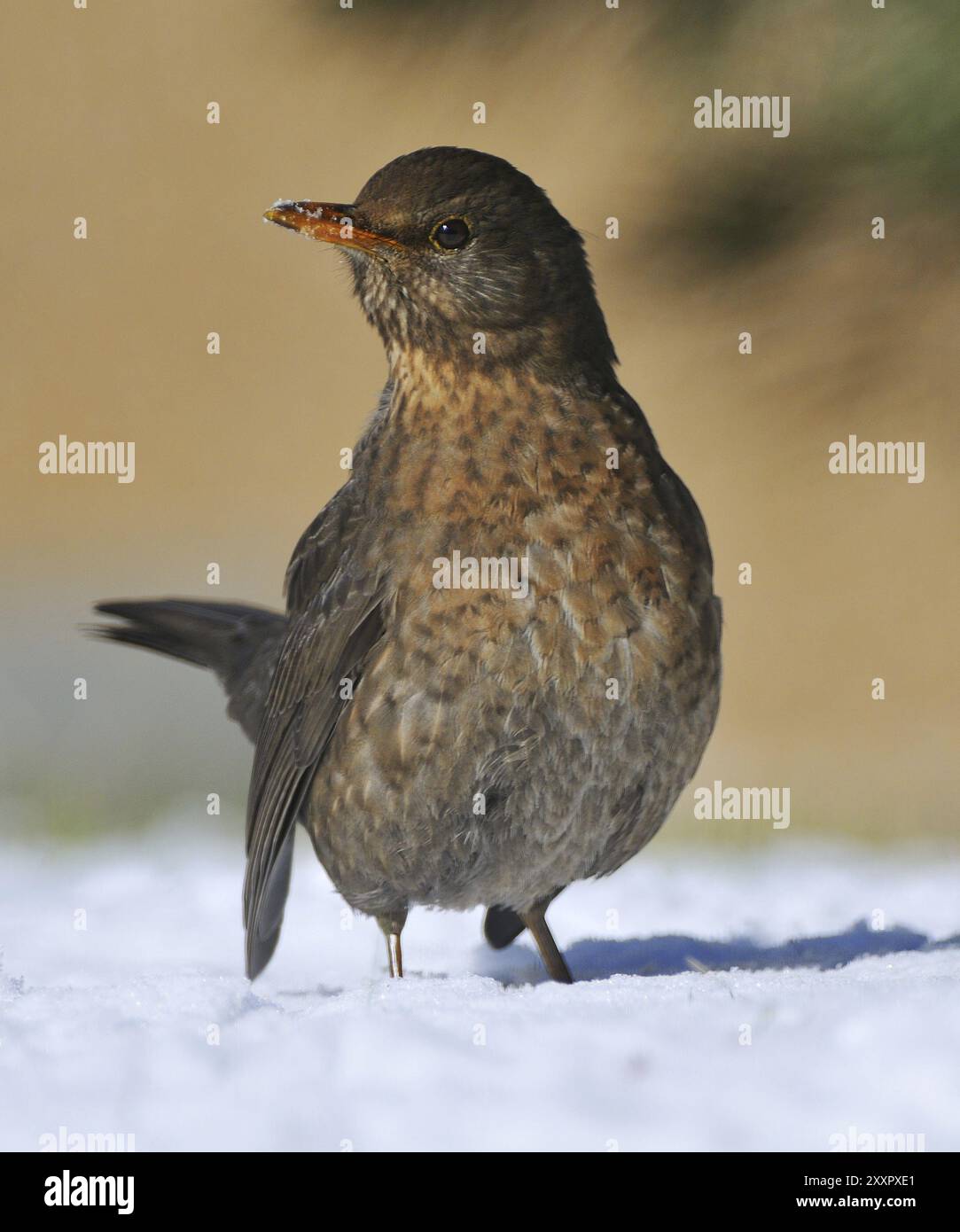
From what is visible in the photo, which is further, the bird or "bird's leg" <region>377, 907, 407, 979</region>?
"bird's leg" <region>377, 907, 407, 979</region>

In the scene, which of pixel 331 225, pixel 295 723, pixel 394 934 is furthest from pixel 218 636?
pixel 331 225

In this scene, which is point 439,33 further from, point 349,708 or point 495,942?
→ point 495,942

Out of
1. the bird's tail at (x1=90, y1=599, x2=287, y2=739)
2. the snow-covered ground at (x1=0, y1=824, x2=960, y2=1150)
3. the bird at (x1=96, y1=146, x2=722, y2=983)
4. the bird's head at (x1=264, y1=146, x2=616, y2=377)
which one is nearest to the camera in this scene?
the snow-covered ground at (x1=0, y1=824, x2=960, y2=1150)

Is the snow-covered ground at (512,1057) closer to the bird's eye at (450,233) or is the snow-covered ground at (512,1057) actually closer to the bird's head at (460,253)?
the bird's head at (460,253)

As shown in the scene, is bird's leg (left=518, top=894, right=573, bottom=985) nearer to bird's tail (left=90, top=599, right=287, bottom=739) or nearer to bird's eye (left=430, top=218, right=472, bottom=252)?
bird's tail (left=90, top=599, right=287, bottom=739)

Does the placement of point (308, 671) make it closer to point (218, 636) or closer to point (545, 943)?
point (545, 943)

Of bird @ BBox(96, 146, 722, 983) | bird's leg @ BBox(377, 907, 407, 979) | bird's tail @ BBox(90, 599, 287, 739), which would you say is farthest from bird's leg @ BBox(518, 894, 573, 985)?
bird's tail @ BBox(90, 599, 287, 739)

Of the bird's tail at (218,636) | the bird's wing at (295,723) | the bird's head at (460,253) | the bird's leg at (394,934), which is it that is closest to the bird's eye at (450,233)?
the bird's head at (460,253)
